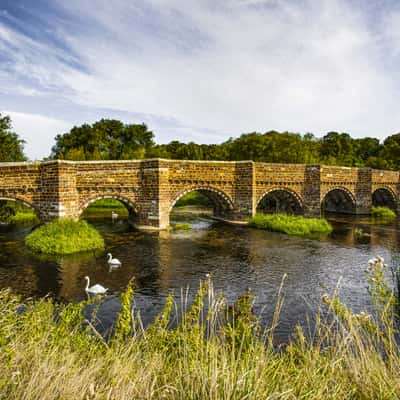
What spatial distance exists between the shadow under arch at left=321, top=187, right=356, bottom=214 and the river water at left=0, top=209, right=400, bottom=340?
495 inches

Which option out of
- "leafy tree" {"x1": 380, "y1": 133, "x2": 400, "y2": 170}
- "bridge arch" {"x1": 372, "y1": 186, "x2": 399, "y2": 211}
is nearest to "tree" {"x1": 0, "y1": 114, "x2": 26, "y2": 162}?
"bridge arch" {"x1": 372, "y1": 186, "x2": 399, "y2": 211}

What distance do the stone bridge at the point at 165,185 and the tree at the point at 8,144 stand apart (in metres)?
6.39

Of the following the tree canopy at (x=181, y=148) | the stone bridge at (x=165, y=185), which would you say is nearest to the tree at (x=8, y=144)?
the stone bridge at (x=165, y=185)

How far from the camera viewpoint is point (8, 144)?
22547 mm

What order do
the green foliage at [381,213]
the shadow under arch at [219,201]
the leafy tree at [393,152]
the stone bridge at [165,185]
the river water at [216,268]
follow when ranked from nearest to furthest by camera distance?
the river water at [216,268] → the stone bridge at [165,185] → the shadow under arch at [219,201] → the green foliage at [381,213] → the leafy tree at [393,152]

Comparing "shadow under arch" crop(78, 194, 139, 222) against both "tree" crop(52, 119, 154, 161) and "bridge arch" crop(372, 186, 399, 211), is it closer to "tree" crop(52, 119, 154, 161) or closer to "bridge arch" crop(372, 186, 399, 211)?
"bridge arch" crop(372, 186, 399, 211)

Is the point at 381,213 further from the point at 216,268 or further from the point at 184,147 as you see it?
the point at 184,147

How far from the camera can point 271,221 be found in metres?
22.0

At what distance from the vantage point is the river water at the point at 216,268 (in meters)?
8.94

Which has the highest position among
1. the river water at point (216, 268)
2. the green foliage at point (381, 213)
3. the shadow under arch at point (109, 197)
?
the shadow under arch at point (109, 197)

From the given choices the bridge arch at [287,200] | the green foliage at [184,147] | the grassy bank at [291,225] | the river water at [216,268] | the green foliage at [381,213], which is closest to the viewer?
the river water at [216,268]

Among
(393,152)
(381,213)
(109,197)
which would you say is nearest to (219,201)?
(109,197)

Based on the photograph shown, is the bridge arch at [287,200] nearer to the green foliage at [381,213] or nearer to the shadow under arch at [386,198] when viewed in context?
the green foliage at [381,213]

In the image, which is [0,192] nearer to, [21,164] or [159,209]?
[21,164]
